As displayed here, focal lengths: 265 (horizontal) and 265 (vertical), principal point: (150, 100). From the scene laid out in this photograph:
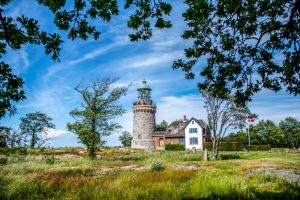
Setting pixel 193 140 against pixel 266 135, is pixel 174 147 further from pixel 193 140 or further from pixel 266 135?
pixel 266 135

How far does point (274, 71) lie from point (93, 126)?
81.5 feet

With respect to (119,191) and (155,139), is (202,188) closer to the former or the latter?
(119,191)

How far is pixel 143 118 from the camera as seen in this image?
208ft

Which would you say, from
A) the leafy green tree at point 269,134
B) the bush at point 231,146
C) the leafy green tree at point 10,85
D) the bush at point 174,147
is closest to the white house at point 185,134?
the bush at point 174,147

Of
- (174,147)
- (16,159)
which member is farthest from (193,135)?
(16,159)

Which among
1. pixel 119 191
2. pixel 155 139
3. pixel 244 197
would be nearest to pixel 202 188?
pixel 244 197

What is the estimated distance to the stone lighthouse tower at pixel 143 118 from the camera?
206 ft

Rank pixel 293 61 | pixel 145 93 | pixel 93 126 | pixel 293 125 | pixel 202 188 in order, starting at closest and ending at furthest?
pixel 293 61, pixel 202 188, pixel 93 126, pixel 145 93, pixel 293 125

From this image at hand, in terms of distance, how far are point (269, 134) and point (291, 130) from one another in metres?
27.7

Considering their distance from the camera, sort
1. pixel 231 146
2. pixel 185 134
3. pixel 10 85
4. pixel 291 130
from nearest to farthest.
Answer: pixel 10 85 < pixel 231 146 < pixel 185 134 < pixel 291 130

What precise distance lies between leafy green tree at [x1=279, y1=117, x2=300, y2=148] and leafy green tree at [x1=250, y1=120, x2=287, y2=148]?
1499cm

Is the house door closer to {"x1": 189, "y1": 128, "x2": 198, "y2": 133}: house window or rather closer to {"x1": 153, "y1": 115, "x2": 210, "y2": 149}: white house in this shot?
{"x1": 153, "y1": 115, "x2": 210, "y2": 149}: white house

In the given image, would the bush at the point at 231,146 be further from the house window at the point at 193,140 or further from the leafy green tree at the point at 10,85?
the leafy green tree at the point at 10,85

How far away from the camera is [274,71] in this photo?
25.5 ft
